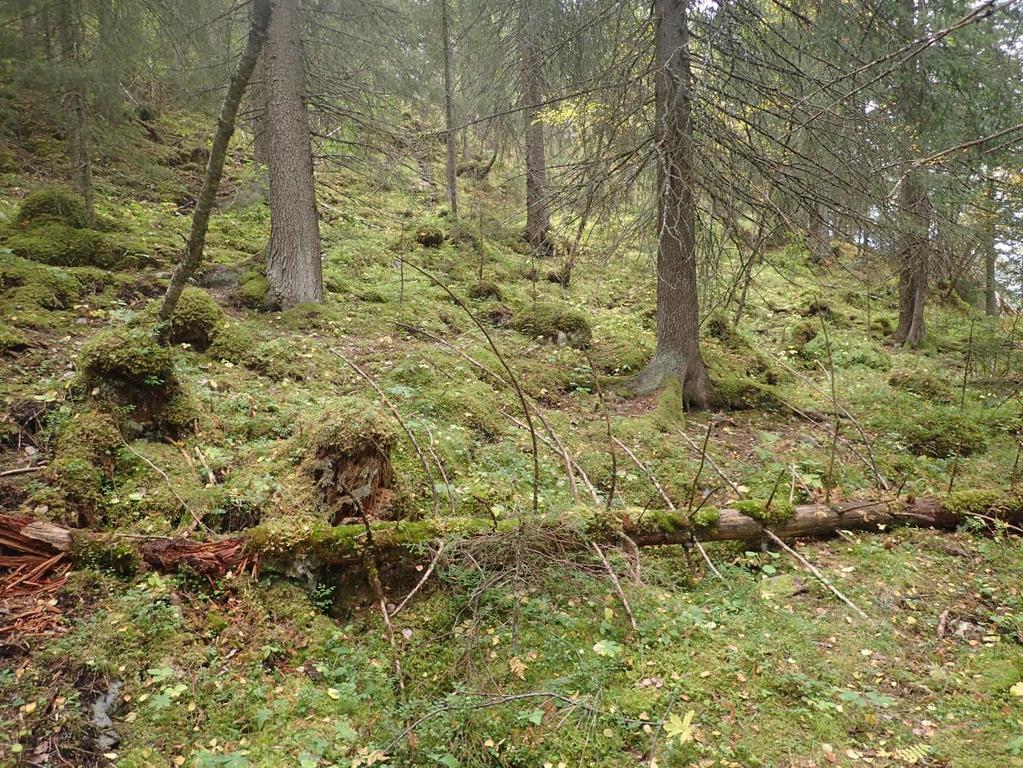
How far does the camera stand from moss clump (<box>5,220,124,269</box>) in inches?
288

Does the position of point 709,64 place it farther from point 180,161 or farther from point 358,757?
point 180,161

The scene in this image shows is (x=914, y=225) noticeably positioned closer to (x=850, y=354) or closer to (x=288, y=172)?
(x=850, y=354)

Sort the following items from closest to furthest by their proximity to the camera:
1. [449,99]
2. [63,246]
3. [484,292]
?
[63,246]
[484,292]
[449,99]

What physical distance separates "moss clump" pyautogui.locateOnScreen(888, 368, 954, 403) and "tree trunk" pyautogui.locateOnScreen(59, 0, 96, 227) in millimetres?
13316

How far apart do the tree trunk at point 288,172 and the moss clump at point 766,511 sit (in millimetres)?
6682

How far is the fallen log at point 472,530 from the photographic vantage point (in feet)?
10.4

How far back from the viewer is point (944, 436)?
7.18 meters

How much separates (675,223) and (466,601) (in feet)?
15.9

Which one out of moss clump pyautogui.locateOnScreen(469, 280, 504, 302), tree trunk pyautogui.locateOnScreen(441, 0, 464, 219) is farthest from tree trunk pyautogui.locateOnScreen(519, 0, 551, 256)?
tree trunk pyautogui.locateOnScreen(441, 0, 464, 219)

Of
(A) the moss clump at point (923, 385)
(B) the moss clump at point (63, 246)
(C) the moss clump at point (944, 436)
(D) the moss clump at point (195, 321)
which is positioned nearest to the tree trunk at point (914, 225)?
(C) the moss clump at point (944, 436)

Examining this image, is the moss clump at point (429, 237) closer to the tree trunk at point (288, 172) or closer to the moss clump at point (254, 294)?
the tree trunk at point (288, 172)

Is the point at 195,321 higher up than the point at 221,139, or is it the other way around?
the point at 221,139

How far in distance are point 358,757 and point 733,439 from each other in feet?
19.2

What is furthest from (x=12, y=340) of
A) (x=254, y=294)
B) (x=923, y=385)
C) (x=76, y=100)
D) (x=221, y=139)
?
(x=923, y=385)
